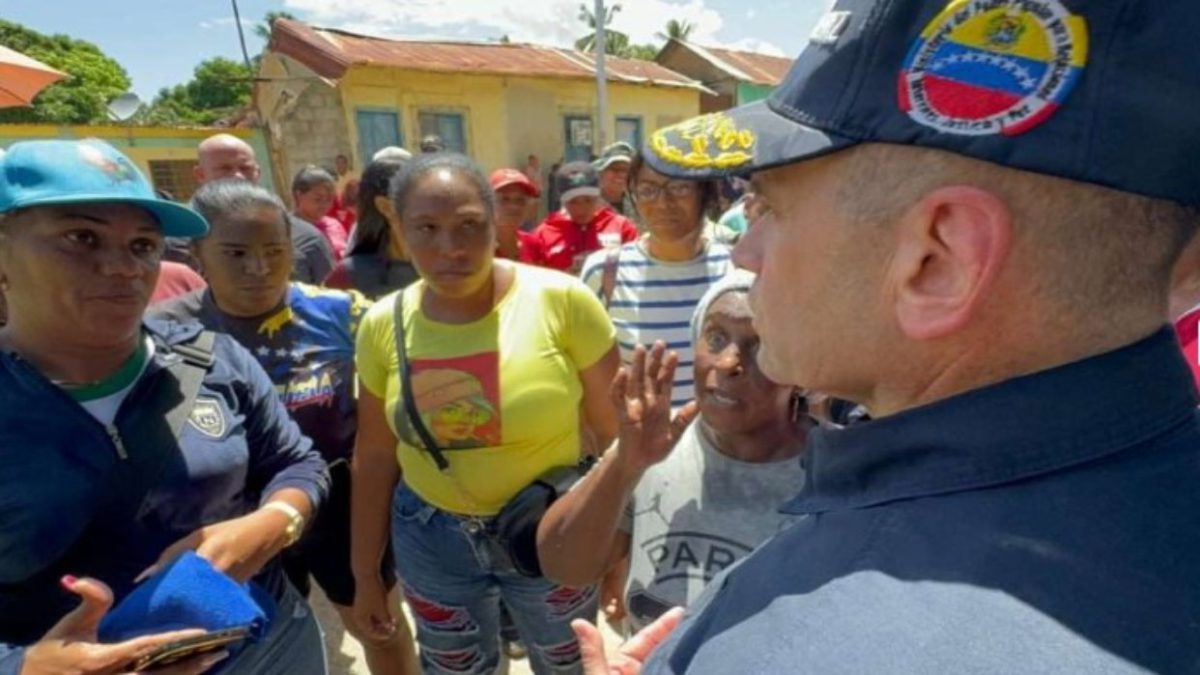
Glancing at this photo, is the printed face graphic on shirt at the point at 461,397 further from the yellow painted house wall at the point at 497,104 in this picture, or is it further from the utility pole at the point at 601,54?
the utility pole at the point at 601,54

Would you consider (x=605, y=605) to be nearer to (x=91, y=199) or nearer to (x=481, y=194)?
(x=481, y=194)

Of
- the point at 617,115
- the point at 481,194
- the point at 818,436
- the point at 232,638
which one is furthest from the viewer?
the point at 617,115

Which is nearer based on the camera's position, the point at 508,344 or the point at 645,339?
the point at 508,344

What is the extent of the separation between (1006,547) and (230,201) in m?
2.44

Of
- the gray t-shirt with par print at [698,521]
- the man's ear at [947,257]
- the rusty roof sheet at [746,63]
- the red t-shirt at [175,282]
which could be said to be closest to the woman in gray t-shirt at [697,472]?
the gray t-shirt with par print at [698,521]

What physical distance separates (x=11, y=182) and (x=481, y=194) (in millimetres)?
1146

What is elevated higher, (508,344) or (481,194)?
(481,194)

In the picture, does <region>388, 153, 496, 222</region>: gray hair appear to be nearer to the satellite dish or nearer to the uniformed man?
the uniformed man

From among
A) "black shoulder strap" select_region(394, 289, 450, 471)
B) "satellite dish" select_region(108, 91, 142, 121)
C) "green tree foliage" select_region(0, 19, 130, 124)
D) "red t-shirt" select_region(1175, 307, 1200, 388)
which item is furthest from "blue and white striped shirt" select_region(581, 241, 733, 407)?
"green tree foliage" select_region(0, 19, 130, 124)

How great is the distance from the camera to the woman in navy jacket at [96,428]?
137 centimetres

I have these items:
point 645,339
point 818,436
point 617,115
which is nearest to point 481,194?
point 645,339

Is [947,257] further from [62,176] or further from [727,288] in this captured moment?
[62,176]

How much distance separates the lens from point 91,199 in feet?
4.71

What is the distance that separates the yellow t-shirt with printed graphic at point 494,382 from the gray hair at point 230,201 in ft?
1.95
